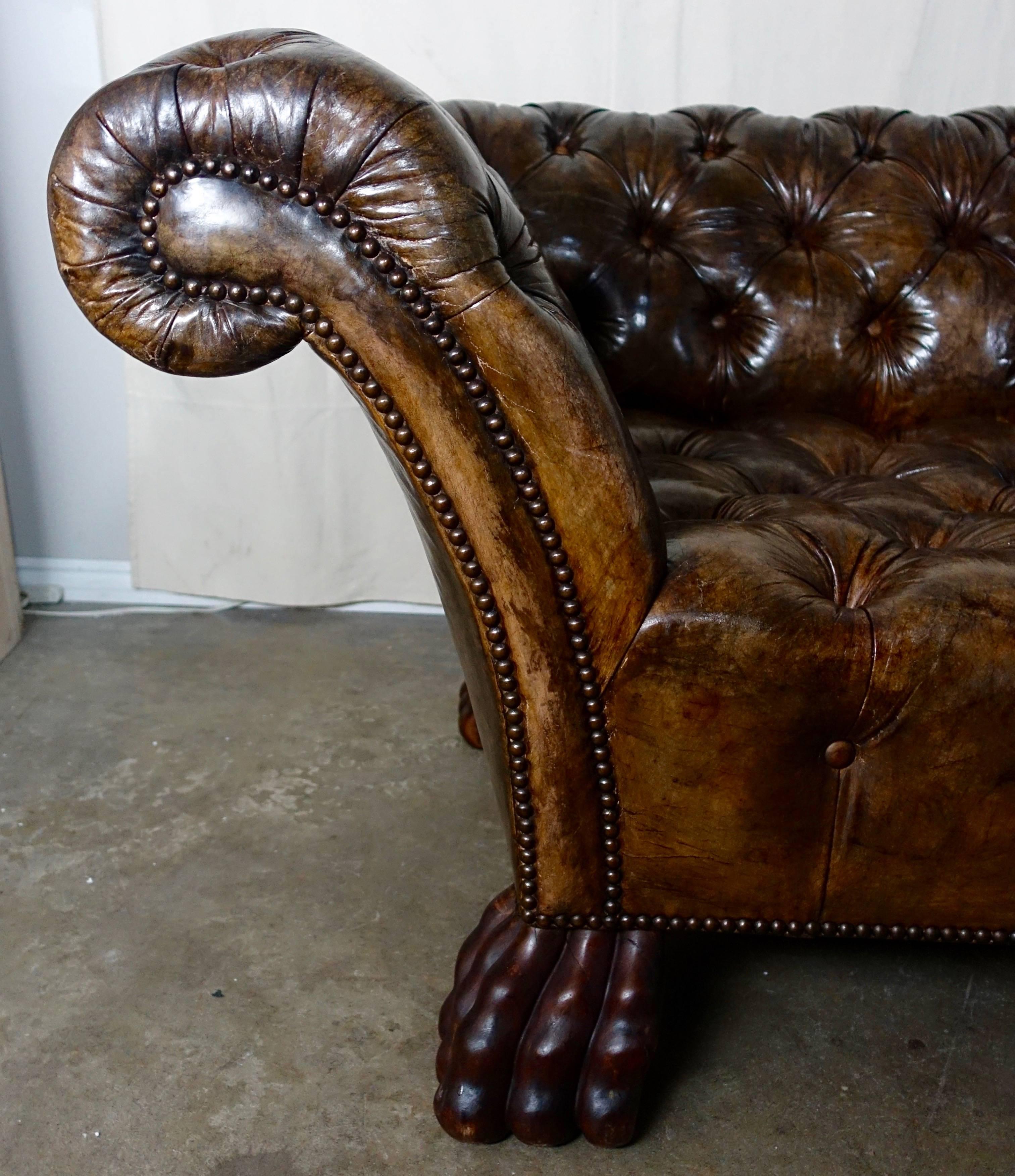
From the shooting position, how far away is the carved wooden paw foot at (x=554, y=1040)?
0.93 meters

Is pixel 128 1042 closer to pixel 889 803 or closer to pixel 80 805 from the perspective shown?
pixel 80 805

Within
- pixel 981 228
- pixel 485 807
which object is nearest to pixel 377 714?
pixel 485 807

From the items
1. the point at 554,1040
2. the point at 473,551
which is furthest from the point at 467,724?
the point at 473,551

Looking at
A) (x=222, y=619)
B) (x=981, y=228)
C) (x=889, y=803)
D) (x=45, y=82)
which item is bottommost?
(x=222, y=619)

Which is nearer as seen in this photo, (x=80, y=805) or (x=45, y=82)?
(x=80, y=805)

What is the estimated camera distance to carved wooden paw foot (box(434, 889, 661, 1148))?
928 mm

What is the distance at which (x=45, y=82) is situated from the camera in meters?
1.86

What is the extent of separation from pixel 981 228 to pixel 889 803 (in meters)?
0.94

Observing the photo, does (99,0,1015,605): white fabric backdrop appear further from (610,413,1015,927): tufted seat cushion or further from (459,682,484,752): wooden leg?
(610,413,1015,927): tufted seat cushion

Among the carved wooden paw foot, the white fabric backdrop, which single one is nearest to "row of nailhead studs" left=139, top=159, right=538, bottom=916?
the carved wooden paw foot

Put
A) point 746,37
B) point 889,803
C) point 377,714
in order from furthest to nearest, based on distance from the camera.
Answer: point 746,37, point 377,714, point 889,803

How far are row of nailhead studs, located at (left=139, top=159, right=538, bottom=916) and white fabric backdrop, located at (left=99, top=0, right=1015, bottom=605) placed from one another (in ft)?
3.93

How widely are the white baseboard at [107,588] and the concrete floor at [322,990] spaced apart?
0.44 meters

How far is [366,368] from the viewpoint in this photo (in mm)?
792
